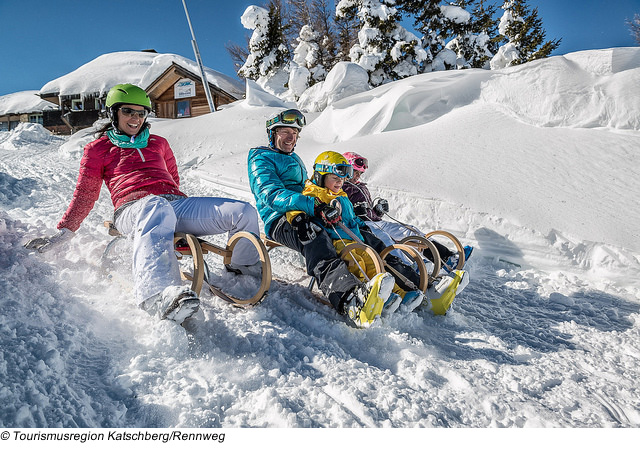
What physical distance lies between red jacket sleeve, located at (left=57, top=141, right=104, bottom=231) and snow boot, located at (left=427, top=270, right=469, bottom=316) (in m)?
2.42

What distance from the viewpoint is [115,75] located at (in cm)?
2792

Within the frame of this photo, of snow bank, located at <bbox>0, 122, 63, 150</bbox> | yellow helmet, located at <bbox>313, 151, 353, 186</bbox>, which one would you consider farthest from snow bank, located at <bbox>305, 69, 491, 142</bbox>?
snow bank, located at <bbox>0, 122, 63, 150</bbox>

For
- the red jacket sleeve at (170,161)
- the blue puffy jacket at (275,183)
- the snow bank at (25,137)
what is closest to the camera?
the blue puffy jacket at (275,183)

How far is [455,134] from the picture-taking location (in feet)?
18.9

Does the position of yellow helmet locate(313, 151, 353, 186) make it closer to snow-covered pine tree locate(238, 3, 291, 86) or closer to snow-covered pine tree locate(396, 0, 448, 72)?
snow-covered pine tree locate(396, 0, 448, 72)

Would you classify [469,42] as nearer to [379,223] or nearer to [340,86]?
[340,86]

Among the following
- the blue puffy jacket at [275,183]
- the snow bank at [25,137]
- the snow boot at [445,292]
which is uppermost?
the snow bank at [25,137]

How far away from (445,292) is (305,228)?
1.05m

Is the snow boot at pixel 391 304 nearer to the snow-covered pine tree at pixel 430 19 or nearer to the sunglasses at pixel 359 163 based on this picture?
the sunglasses at pixel 359 163

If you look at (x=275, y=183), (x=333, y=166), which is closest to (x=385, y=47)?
(x=333, y=166)

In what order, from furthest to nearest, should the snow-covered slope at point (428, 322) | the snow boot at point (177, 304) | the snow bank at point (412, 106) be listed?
the snow bank at point (412, 106) → the snow boot at point (177, 304) → the snow-covered slope at point (428, 322)

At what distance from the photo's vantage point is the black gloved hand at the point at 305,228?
2.45m

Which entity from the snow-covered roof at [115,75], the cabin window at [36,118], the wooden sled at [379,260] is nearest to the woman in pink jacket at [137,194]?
the wooden sled at [379,260]

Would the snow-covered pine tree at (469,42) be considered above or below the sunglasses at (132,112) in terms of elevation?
above
